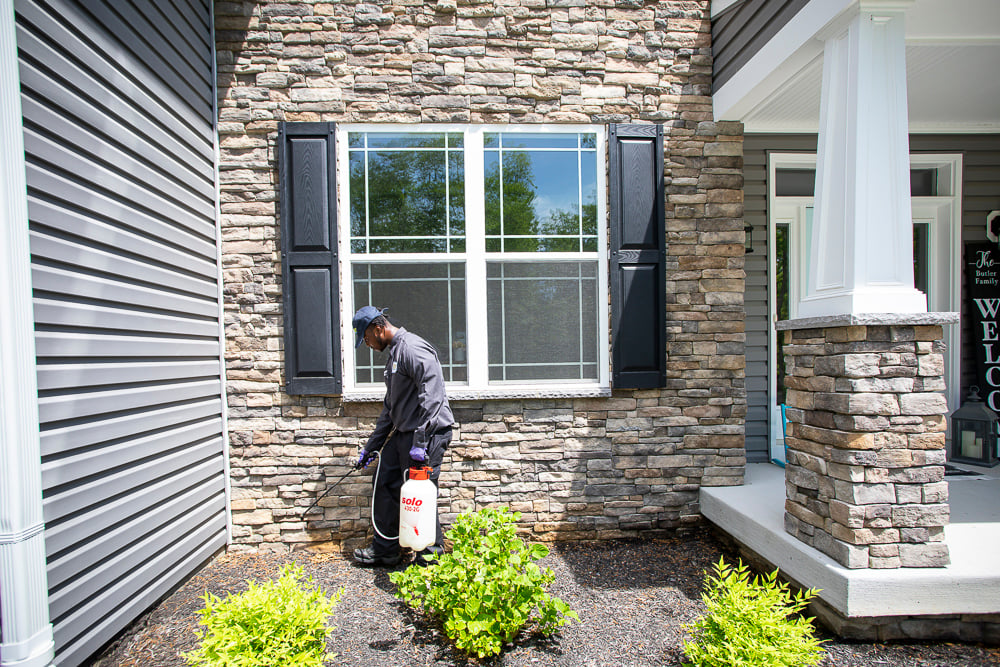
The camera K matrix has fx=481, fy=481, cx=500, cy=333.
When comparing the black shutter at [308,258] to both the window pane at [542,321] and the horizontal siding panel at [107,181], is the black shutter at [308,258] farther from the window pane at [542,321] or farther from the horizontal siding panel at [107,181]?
the window pane at [542,321]

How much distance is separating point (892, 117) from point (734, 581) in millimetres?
2311

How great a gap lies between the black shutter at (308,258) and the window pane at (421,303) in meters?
0.21

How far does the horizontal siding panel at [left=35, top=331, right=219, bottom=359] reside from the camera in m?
1.96

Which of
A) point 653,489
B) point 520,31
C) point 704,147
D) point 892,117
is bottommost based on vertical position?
point 653,489

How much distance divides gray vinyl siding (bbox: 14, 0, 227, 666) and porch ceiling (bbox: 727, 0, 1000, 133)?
140 inches

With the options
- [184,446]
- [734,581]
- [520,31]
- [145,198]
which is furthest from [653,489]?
[145,198]

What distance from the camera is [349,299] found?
133 inches

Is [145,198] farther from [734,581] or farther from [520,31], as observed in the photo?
[734,581]

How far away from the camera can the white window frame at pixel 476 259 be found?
11.0 feet

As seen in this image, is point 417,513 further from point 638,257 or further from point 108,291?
point 638,257

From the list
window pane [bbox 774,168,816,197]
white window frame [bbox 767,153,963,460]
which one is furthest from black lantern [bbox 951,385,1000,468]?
window pane [bbox 774,168,816,197]

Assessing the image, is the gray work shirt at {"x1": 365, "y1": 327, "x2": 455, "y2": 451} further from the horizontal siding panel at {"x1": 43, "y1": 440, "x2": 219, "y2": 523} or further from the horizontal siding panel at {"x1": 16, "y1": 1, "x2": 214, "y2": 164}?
the horizontal siding panel at {"x1": 16, "y1": 1, "x2": 214, "y2": 164}

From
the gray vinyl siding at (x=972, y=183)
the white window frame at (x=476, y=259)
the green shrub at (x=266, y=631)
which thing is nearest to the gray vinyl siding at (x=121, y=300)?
the green shrub at (x=266, y=631)

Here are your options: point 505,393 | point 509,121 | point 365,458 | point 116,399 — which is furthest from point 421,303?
point 116,399
